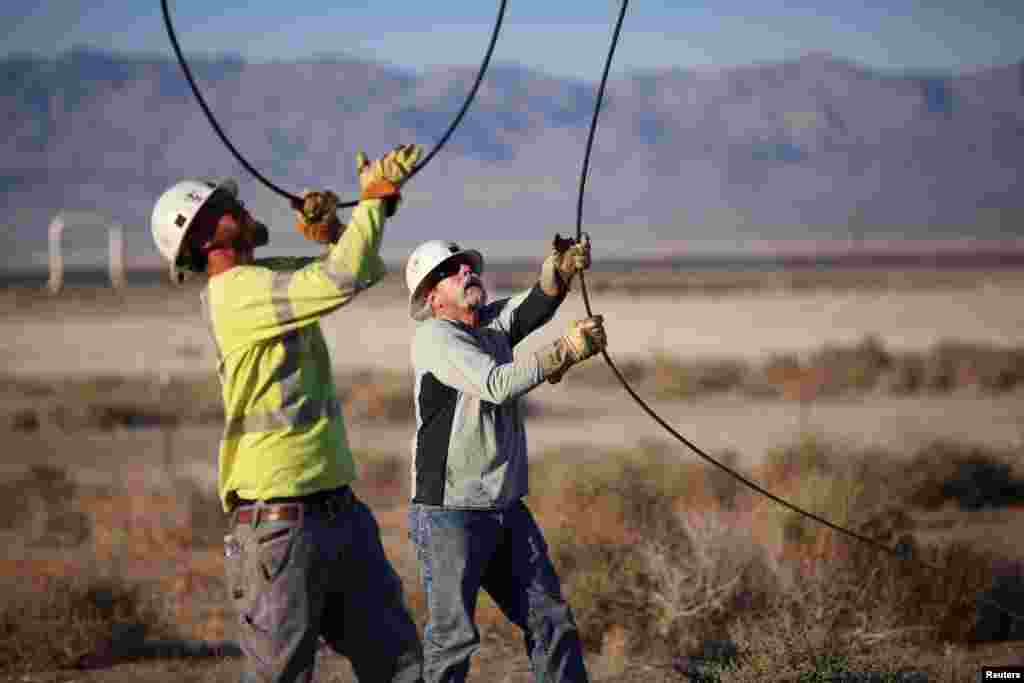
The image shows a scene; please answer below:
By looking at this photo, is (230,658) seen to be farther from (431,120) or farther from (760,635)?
(431,120)

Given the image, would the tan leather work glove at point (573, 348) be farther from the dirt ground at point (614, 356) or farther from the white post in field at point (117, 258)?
the white post in field at point (117, 258)

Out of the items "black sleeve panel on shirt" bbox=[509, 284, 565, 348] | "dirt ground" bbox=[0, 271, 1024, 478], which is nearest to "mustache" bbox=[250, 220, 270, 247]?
"black sleeve panel on shirt" bbox=[509, 284, 565, 348]

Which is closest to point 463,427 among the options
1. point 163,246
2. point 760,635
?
point 163,246

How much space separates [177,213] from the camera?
206 inches

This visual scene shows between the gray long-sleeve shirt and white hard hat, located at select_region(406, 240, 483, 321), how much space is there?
22cm

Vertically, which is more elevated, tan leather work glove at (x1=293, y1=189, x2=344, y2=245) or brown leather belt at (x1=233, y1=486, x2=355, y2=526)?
tan leather work glove at (x1=293, y1=189, x2=344, y2=245)

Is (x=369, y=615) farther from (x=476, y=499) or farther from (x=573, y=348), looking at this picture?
(x=573, y=348)

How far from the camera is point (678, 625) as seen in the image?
899 centimetres

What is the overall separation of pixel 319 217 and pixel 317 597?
132cm

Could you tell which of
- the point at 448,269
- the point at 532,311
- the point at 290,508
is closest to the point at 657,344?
the point at 532,311

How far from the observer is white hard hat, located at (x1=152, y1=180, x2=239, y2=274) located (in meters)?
5.22

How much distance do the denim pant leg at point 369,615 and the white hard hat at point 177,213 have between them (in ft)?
3.54

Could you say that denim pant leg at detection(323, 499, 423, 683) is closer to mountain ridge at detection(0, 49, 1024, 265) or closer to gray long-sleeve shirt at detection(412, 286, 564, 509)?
gray long-sleeve shirt at detection(412, 286, 564, 509)

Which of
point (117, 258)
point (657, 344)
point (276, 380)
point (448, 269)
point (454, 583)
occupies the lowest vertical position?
point (117, 258)
